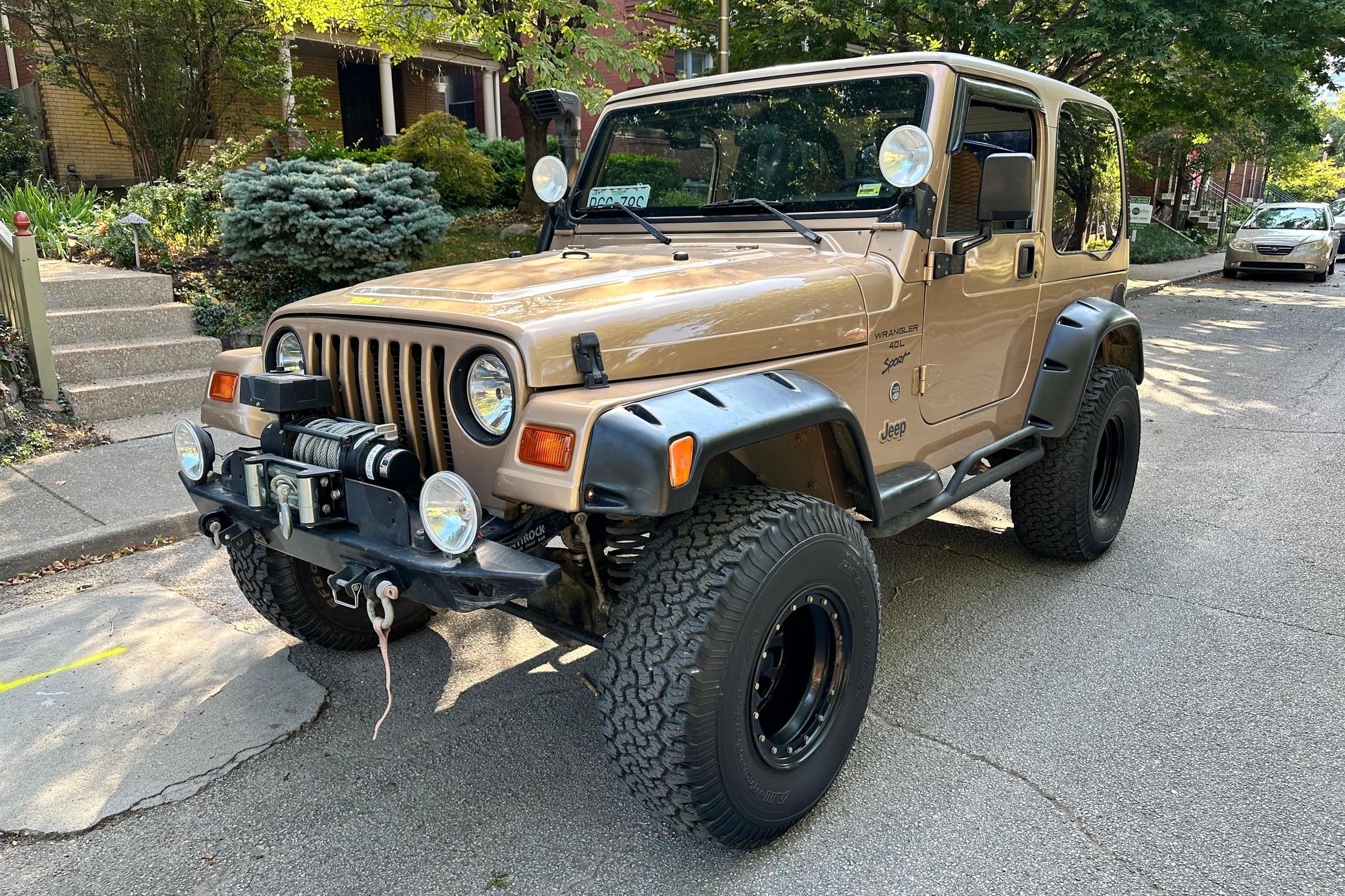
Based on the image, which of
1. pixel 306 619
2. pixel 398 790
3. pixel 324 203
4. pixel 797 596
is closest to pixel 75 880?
pixel 398 790

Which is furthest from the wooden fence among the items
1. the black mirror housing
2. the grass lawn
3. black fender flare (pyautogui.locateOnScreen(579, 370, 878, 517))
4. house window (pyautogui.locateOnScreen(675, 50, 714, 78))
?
house window (pyautogui.locateOnScreen(675, 50, 714, 78))

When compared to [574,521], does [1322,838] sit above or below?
below

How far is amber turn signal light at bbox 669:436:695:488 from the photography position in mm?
2135

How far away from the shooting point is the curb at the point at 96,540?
4422 mm

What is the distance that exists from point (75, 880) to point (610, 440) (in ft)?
6.03

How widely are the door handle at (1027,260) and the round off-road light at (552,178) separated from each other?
1.90m

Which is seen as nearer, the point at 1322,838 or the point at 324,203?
the point at 1322,838

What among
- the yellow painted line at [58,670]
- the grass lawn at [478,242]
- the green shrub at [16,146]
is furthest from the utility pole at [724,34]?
the green shrub at [16,146]

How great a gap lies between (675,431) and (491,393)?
1.69 ft

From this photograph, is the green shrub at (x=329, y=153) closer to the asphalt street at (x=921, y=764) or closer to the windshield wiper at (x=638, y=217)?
the windshield wiper at (x=638, y=217)

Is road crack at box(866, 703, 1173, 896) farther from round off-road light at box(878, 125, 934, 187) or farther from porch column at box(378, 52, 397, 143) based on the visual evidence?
porch column at box(378, 52, 397, 143)

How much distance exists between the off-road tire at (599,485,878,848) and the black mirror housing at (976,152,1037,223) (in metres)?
1.29

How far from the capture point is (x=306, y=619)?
344 centimetres

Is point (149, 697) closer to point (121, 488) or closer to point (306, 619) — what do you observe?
point (306, 619)
